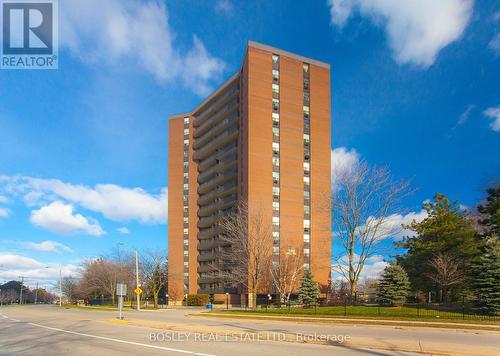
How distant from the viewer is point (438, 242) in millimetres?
43656

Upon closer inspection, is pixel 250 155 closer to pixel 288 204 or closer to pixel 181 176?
pixel 288 204

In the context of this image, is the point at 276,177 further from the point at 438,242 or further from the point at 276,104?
the point at 438,242

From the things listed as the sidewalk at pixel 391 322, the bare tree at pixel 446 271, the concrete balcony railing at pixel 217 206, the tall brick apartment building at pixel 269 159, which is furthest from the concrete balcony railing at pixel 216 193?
the sidewalk at pixel 391 322

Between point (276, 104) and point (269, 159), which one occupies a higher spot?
point (276, 104)

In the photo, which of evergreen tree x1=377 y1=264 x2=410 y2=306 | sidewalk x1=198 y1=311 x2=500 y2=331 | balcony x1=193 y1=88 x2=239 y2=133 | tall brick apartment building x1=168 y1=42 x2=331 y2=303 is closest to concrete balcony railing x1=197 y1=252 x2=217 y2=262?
tall brick apartment building x1=168 y1=42 x2=331 y2=303

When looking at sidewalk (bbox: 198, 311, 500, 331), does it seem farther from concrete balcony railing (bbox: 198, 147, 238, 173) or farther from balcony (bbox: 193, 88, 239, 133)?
balcony (bbox: 193, 88, 239, 133)

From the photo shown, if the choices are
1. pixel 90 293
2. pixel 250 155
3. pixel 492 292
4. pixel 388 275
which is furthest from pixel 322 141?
pixel 90 293

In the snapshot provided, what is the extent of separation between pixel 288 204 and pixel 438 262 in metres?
34.7

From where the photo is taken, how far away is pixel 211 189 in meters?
90.5

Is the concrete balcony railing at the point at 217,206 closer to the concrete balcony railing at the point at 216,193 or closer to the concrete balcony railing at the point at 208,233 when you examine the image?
the concrete balcony railing at the point at 216,193

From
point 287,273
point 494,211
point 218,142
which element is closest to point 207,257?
point 218,142

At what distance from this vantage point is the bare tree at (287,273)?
5750cm

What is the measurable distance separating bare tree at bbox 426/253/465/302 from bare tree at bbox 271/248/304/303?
19383 mm

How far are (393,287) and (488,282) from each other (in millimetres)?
9102
